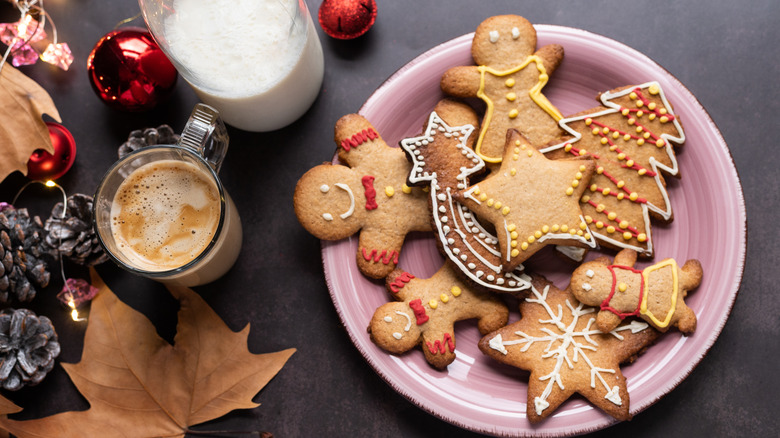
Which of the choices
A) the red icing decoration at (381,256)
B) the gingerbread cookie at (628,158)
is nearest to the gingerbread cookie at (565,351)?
the gingerbread cookie at (628,158)

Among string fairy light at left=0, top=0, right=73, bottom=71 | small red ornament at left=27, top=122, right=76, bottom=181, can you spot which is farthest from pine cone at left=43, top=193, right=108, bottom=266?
string fairy light at left=0, top=0, right=73, bottom=71

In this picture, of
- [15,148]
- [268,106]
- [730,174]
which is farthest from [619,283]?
[15,148]

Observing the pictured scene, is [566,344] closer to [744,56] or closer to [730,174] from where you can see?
[730,174]

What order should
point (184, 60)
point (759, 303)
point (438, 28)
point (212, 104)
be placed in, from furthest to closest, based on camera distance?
point (438, 28) → point (759, 303) → point (212, 104) → point (184, 60)

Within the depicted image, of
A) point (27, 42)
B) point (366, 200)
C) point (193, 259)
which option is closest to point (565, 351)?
point (366, 200)

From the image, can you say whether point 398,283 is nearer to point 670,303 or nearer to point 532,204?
point 532,204

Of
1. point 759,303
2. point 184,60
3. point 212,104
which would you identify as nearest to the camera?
point 184,60
